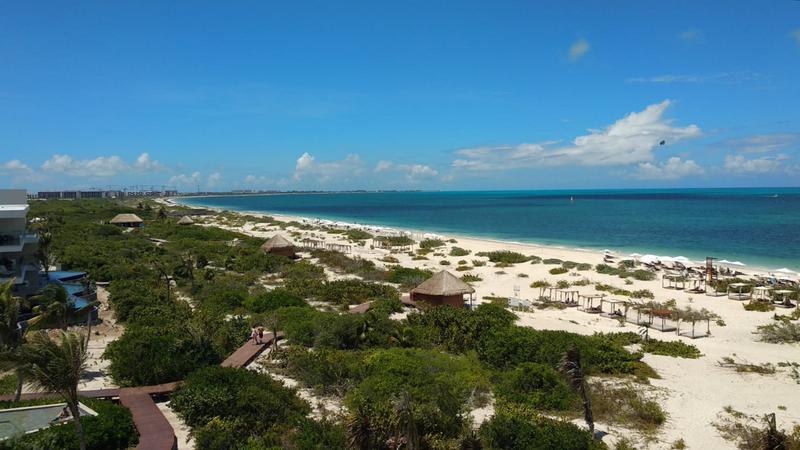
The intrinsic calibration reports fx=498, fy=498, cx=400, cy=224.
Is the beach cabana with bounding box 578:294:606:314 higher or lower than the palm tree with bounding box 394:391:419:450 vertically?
lower

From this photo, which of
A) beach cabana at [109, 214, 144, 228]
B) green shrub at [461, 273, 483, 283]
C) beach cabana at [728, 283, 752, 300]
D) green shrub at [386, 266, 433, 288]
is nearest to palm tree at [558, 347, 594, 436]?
green shrub at [386, 266, 433, 288]

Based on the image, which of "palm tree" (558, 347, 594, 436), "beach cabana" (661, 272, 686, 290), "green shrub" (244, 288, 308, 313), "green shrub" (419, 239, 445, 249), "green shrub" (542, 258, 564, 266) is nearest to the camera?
"palm tree" (558, 347, 594, 436)

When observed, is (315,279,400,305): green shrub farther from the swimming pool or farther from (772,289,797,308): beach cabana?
(772,289,797,308): beach cabana

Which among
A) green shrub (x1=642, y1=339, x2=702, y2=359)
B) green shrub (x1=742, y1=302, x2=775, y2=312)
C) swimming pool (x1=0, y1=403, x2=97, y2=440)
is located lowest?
green shrub (x1=642, y1=339, x2=702, y2=359)

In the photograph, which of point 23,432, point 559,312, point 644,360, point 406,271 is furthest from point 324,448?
point 406,271

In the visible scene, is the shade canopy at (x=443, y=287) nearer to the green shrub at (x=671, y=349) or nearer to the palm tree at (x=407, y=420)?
the green shrub at (x=671, y=349)

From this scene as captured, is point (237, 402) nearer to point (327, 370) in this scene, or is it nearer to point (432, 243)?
point (327, 370)

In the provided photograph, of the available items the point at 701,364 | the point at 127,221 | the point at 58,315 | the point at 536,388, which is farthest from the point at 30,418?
the point at 127,221

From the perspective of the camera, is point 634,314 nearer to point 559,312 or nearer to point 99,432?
point 559,312
